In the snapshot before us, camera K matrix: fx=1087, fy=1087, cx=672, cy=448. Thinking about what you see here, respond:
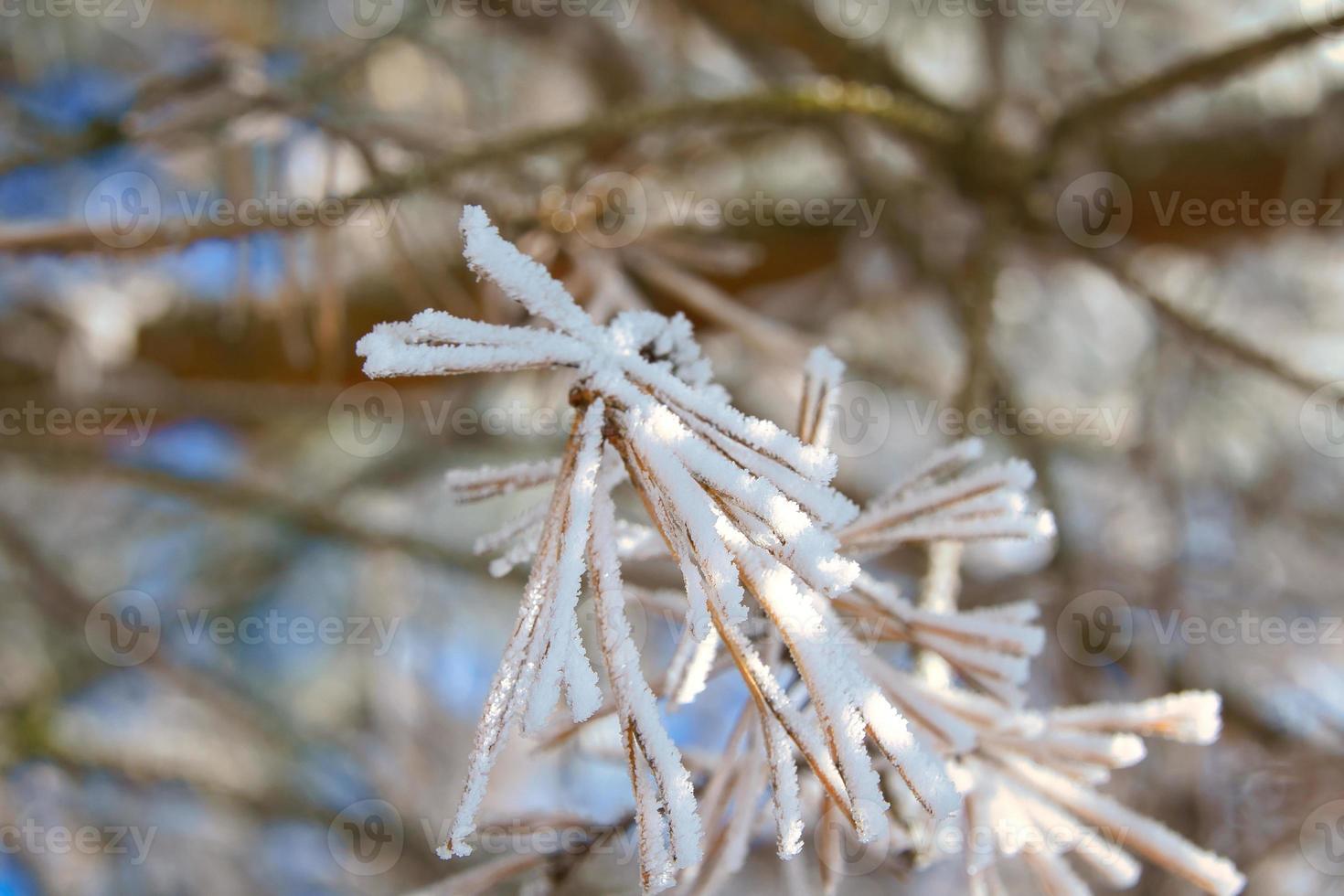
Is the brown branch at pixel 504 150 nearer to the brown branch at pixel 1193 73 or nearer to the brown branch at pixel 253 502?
the brown branch at pixel 1193 73

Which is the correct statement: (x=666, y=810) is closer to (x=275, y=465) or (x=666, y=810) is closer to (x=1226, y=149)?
(x=1226, y=149)

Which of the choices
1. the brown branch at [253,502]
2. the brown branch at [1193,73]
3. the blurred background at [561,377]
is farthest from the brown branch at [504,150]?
the brown branch at [253,502]

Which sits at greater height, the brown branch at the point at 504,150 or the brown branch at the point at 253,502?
the brown branch at the point at 504,150

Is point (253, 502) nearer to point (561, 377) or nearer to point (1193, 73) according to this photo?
point (561, 377)

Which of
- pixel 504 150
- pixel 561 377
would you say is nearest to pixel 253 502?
pixel 561 377

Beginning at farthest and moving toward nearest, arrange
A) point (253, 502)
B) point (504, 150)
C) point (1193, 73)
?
point (253, 502) → point (1193, 73) → point (504, 150)

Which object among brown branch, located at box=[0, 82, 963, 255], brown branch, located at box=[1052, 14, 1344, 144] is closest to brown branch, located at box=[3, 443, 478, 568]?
brown branch, located at box=[0, 82, 963, 255]

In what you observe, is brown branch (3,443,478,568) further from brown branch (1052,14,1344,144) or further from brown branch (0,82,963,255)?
brown branch (1052,14,1344,144)

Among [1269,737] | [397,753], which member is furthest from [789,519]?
[397,753]
